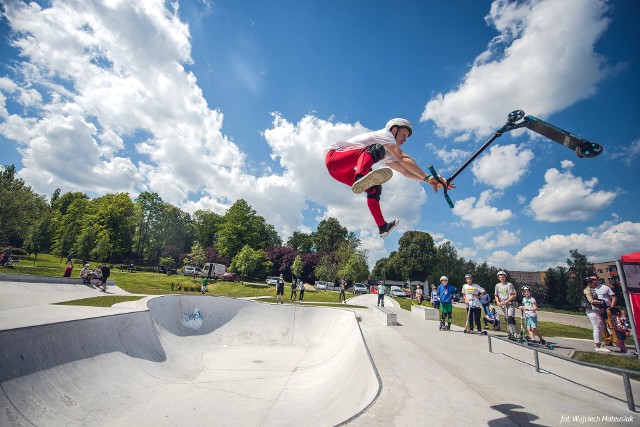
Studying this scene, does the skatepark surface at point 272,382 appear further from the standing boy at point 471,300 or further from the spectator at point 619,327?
the spectator at point 619,327

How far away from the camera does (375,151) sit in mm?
3709

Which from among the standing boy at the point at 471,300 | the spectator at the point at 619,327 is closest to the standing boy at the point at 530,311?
the standing boy at the point at 471,300

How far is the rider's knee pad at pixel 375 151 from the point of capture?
3.70 meters

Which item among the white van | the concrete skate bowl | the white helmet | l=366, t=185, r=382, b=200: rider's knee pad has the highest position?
the white helmet

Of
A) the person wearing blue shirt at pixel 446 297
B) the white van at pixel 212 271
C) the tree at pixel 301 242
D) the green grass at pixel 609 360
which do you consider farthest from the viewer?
the tree at pixel 301 242

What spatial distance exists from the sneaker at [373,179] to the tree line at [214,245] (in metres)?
37.8

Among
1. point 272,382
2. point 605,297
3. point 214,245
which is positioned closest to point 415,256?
point 214,245

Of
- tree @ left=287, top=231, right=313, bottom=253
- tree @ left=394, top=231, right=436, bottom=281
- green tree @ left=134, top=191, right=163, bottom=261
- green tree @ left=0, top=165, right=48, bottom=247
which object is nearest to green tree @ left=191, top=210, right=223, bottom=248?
green tree @ left=134, top=191, right=163, bottom=261

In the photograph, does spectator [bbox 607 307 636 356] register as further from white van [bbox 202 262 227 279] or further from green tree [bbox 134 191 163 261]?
green tree [bbox 134 191 163 261]

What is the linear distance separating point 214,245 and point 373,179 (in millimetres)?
56545

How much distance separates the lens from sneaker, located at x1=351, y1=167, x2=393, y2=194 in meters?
3.46

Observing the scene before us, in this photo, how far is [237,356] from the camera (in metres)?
10.2

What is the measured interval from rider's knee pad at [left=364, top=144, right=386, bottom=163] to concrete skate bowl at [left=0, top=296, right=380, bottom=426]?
310 centimetres

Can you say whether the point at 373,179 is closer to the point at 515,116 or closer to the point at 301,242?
the point at 515,116
